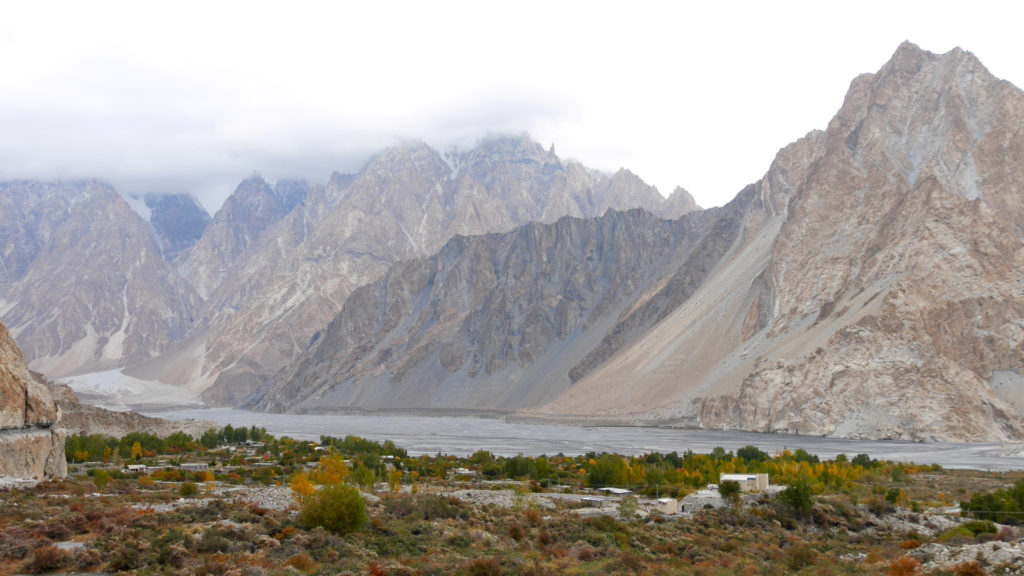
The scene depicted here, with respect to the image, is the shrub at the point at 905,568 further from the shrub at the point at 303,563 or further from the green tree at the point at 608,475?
the green tree at the point at 608,475

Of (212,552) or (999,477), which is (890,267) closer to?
(999,477)

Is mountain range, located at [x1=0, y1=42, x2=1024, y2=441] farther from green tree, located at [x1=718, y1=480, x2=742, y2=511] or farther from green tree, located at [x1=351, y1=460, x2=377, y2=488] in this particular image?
green tree, located at [x1=351, y1=460, x2=377, y2=488]

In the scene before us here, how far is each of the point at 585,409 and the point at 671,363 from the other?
17485 mm

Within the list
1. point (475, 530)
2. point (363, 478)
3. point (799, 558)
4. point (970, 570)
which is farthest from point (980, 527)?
point (363, 478)

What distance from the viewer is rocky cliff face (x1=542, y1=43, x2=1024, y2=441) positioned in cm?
10119

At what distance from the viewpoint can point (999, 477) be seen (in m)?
54.1

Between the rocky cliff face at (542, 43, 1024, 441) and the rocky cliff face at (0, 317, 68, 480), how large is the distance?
3487 inches

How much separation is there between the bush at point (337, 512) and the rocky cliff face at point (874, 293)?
283ft

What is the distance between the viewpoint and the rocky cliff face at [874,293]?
101 metres

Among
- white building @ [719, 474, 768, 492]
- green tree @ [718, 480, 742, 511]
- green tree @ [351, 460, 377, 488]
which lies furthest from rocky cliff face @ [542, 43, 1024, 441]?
green tree @ [351, 460, 377, 488]

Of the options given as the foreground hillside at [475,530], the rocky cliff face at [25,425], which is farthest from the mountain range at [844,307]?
the rocky cliff face at [25,425]

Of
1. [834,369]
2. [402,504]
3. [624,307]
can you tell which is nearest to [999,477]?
[402,504]

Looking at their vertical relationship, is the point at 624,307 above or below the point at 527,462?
above

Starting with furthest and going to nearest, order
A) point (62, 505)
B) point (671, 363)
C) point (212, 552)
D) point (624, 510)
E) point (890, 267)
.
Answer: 1. point (671, 363)
2. point (890, 267)
3. point (624, 510)
4. point (62, 505)
5. point (212, 552)
